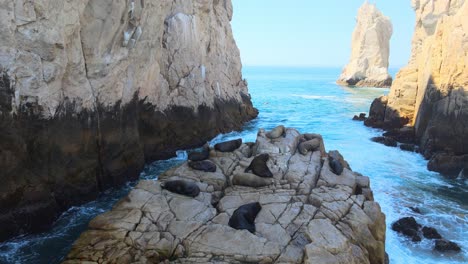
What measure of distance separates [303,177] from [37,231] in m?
9.51

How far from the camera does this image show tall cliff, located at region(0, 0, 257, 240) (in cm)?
1224

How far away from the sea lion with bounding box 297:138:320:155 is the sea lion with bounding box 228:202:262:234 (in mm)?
5365

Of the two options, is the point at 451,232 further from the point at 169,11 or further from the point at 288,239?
the point at 169,11

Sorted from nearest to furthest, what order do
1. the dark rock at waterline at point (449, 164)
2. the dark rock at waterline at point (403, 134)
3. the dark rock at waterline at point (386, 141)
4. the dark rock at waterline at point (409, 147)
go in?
the dark rock at waterline at point (449, 164)
the dark rock at waterline at point (409, 147)
the dark rock at waterline at point (386, 141)
the dark rock at waterline at point (403, 134)

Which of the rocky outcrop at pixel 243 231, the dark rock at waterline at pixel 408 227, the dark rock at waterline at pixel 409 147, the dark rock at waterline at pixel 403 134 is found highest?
the rocky outcrop at pixel 243 231

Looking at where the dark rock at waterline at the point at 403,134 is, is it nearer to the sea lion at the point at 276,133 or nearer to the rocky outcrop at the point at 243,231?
the sea lion at the point at 276,133

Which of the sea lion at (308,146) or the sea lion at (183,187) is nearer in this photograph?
the sea lion at (183,187)

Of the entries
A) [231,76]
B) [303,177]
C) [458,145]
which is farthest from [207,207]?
[231,76]

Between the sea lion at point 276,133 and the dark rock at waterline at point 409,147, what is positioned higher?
the sea lion at point 276,133

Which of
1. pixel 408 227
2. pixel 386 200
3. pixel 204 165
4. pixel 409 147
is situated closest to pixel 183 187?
pixel 204 165

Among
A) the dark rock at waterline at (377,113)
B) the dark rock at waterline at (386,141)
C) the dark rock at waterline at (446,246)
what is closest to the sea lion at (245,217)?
the dark rock at waterline at (446,246)

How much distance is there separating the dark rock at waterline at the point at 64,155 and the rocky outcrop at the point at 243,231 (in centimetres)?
352

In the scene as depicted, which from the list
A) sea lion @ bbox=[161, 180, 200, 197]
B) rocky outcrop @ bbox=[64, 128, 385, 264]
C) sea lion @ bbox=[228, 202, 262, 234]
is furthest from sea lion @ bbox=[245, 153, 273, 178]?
sea lion @ bbox=[161, 180, 200, 197]

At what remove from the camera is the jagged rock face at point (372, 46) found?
81875 millimetres
